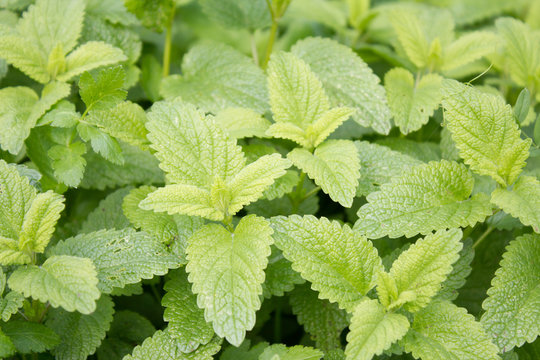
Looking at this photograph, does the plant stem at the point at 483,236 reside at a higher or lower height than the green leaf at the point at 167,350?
higher

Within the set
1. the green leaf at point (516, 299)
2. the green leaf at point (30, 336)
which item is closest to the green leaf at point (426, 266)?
the green leaf at point (516, 299)

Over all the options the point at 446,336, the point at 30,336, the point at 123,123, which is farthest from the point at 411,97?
the point at 30,336

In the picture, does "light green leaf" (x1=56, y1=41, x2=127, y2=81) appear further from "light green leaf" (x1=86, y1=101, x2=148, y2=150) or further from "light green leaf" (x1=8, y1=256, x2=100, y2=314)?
"light green leaf" (x1=8, y1=256, x2=100, y2=314)

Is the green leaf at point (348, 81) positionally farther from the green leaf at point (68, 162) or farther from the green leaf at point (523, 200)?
the green leaf at point (68, 162)

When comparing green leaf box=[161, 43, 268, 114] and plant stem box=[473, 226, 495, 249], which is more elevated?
green leaf box=[161, 43, 268, 114]

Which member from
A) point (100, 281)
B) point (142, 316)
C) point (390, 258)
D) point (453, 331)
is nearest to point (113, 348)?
point (142, 316)

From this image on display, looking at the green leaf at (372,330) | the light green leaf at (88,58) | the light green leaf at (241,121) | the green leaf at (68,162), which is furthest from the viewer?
the light green leaf at (88,58)

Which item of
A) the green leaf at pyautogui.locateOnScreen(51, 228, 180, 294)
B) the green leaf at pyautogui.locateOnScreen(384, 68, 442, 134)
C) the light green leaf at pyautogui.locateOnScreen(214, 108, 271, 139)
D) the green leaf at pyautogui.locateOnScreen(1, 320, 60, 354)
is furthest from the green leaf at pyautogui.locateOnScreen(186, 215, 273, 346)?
the green leaf at pyautogui.locateOnScreen(384, 68, 442, 134)
